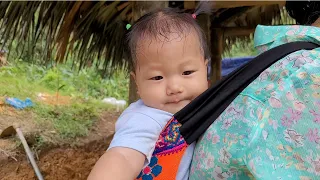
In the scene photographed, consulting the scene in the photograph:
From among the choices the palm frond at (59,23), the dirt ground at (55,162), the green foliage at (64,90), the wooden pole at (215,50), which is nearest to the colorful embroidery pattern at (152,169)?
the dirt ground at (55,162)

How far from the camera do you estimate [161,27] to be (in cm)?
110

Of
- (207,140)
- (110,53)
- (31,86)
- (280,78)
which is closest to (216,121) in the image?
(207,140)

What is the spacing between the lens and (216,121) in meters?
1.01

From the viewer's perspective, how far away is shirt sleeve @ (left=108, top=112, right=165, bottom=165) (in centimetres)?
100

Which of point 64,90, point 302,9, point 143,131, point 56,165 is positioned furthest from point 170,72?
point 64,90

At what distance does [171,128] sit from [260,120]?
0.74ft

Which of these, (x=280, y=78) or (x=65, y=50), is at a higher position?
(x=280, y=78)

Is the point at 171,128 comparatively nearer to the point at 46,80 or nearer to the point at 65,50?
the point at 65,50

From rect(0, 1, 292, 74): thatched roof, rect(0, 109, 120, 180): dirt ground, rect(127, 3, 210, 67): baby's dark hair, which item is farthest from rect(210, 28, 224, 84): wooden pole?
rect(127, 3, 210, 67): baby's dark hair

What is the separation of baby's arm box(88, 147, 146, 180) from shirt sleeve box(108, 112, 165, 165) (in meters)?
0.01

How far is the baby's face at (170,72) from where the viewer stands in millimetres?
1061

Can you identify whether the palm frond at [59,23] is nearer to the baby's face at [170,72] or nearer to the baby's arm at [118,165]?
the baby's face at [170,72]

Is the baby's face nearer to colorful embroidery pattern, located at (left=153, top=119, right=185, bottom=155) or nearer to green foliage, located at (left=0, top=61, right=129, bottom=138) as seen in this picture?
colorful embroidery pattern, located at (left=153, top=119, right=185, bottom=155)

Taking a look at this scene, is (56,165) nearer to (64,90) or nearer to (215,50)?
(215,50)
